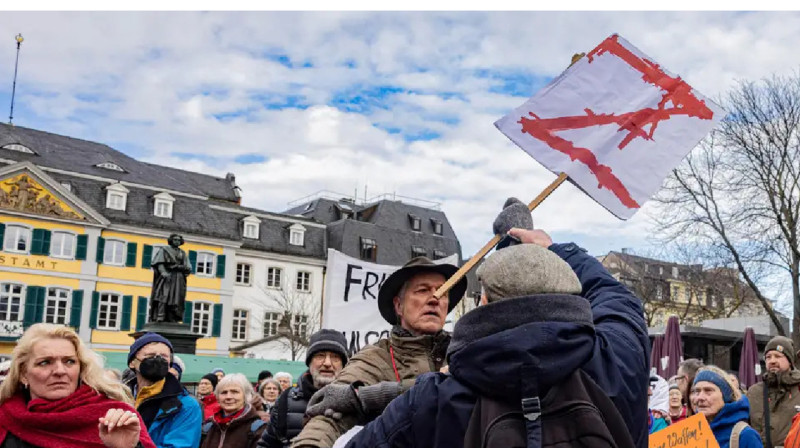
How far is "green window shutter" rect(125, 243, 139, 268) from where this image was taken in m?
46.3

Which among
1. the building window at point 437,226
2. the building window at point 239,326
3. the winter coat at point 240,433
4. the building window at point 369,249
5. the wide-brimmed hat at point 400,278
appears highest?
the building window at point 437,226

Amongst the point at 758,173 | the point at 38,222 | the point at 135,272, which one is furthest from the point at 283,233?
the point at 758,173

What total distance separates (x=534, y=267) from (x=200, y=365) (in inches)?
677

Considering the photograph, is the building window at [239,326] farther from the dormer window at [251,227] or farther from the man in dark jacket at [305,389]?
the man in dark jacket at [305,389]

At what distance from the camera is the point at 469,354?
84.5 inches

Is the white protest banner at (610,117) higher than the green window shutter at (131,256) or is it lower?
lower

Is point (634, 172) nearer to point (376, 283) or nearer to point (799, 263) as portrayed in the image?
point (376, 283)

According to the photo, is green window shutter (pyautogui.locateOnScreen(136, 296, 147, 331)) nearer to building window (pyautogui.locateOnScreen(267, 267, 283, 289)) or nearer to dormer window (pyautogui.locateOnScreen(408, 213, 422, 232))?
building window (pyautogui.locateOnScreen(267, 267, 283, 289))

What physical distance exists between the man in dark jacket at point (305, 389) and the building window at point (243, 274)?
156 feet

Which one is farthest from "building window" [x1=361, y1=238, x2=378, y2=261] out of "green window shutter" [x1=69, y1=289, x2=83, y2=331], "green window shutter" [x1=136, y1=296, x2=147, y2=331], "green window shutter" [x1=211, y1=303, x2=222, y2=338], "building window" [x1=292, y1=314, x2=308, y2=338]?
"green window shutter" [x1=69, y1=289, x2=83, y2=331]

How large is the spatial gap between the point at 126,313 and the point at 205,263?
579 cm

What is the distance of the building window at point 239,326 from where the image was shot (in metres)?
51.5

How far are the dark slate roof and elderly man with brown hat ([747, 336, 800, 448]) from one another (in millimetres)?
46133

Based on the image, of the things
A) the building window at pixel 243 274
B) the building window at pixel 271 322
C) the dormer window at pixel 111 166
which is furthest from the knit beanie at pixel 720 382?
the dormer window at pixel 111 166
